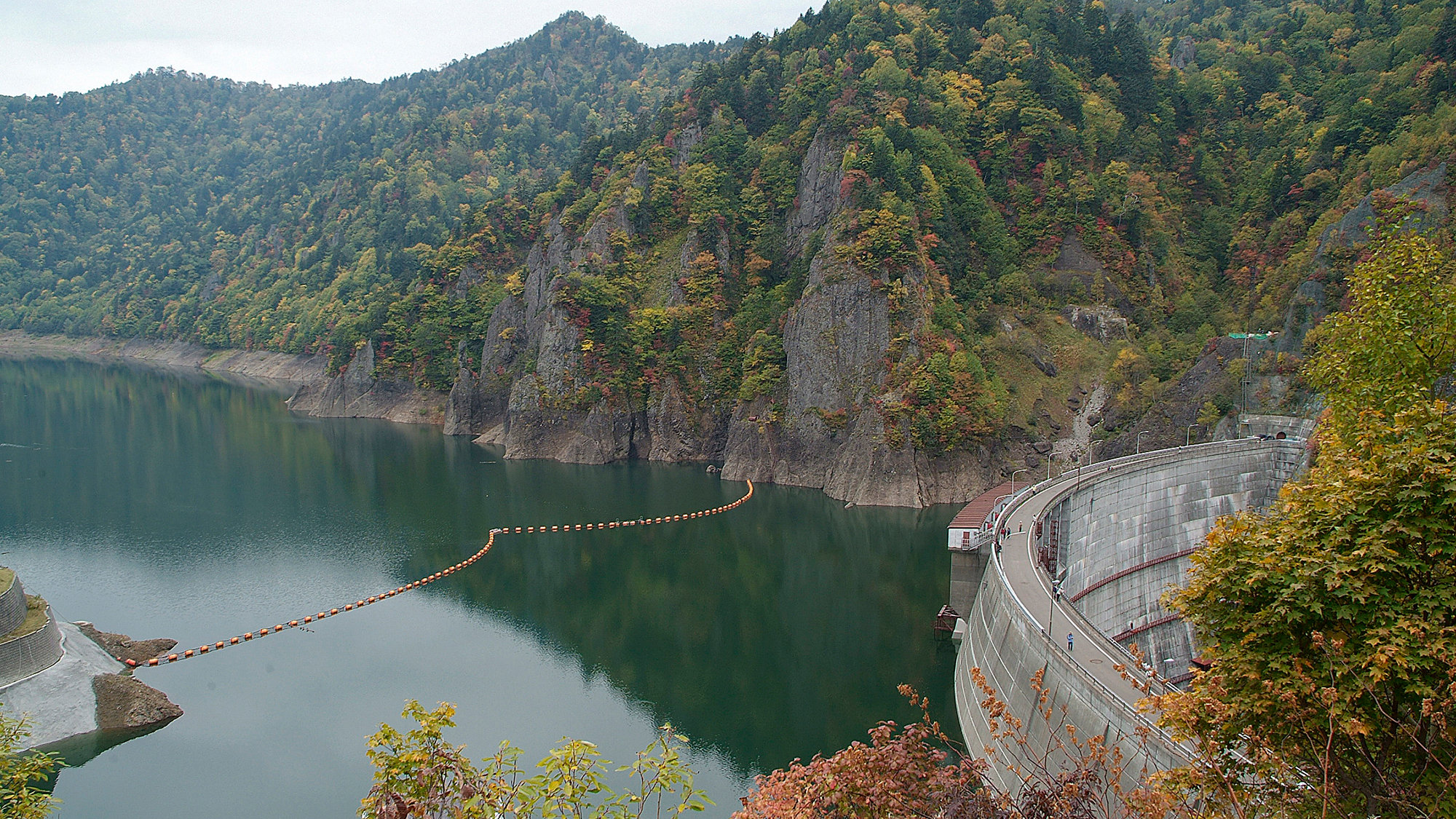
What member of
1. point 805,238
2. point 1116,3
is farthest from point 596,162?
point 1116,3

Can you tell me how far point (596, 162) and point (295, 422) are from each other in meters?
48.5

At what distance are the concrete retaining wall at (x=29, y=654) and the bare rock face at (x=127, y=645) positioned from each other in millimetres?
3717

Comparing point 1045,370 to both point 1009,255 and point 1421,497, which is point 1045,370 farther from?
point 1421,497

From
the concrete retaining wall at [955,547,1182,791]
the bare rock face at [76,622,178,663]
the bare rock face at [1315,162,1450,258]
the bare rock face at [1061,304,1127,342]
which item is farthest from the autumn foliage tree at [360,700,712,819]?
the bare rock face at [1061,304,1127,342]

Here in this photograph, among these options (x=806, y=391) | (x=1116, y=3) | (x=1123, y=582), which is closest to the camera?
(x=1123, y=582)

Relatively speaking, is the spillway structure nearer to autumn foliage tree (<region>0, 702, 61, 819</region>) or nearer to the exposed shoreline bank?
autumn foliage tree (<region>0, 702, 61, 819</region>)

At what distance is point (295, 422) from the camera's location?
4606 inches

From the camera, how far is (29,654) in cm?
3725

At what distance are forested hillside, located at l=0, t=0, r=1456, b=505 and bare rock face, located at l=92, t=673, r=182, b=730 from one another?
1946 inches

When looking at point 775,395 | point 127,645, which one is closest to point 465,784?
point 127,645

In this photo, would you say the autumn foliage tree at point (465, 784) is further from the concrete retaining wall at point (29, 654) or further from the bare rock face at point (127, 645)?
the bare rock face at point (127, 645)

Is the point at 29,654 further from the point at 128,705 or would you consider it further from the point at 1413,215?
the point at 1413,215

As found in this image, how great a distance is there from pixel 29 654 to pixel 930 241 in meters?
70.8

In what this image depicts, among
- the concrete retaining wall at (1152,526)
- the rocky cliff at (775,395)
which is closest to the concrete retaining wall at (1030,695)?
the concrete retaining wall at (1152,526)
